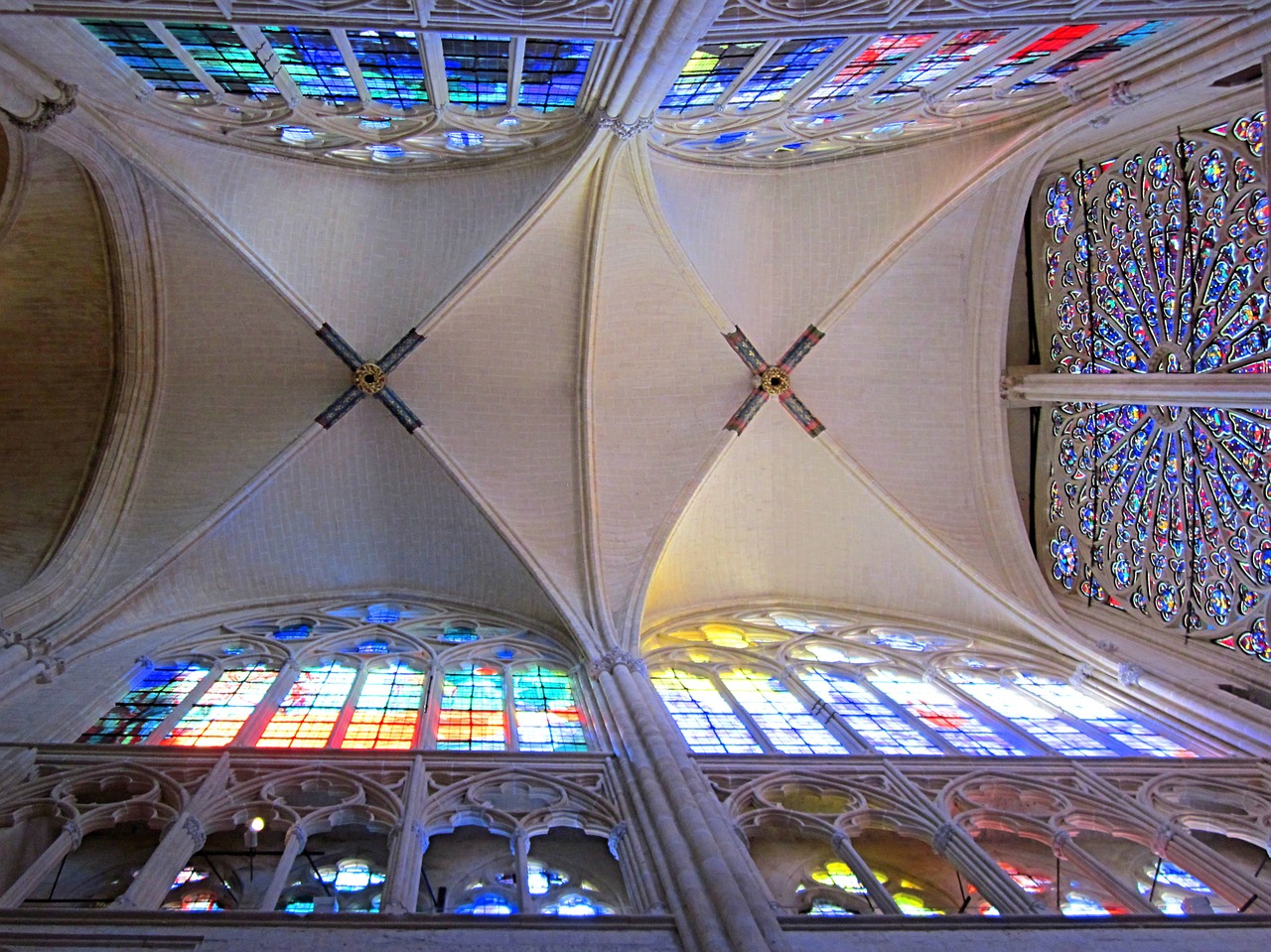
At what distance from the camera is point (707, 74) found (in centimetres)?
1129

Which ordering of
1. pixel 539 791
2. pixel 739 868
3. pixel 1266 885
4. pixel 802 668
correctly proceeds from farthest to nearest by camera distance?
pixel 802 668 < pixel 539 791 < pixel 1266 885 < pixel 739 868

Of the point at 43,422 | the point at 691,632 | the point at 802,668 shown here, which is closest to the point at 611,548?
the point at 691,632

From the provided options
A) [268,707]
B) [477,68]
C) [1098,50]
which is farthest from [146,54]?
[1098,50]

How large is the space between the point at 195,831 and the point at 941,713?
879 cm

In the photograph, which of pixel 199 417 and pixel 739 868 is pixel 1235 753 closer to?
pixel 739 868

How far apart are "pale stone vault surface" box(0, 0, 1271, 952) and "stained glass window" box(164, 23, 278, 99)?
33 centimetres

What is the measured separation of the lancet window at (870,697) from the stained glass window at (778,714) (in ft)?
0.05

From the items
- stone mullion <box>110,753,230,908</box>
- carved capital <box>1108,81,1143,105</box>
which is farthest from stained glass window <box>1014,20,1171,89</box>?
stone mullion <box>110,753,230,908</box>

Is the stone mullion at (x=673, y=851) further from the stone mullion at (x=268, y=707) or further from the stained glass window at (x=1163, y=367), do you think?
the stained glass window at (x=1163, y=367)

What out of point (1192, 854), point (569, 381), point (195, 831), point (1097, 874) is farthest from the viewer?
point (569, 381)

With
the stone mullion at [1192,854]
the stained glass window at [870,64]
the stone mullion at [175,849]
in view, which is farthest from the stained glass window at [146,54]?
the stone mullion at [1192,854]

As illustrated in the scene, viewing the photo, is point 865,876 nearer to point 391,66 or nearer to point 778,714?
point 778,714

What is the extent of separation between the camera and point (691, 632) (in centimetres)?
1564

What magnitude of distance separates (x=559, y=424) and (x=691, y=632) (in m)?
4.19
